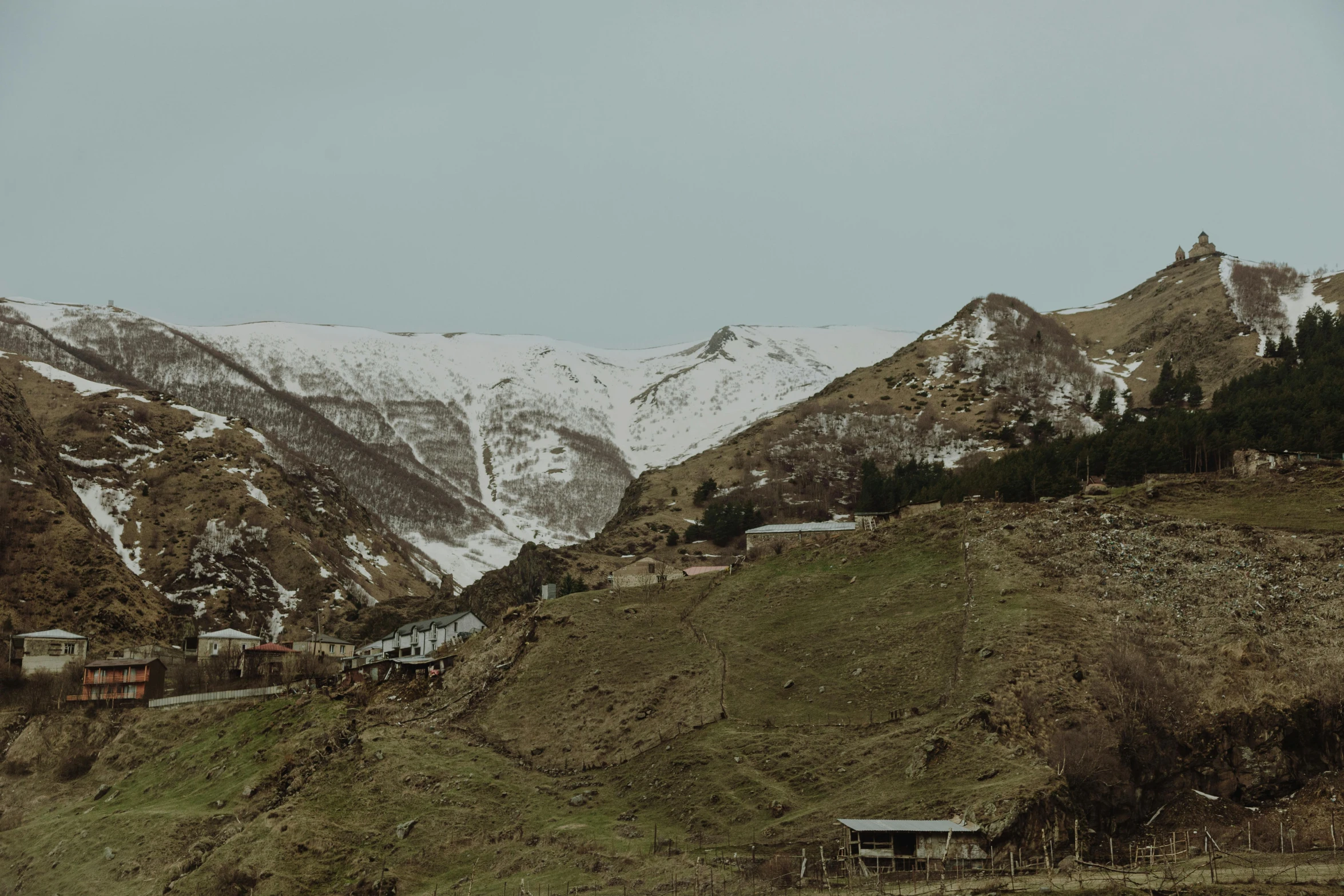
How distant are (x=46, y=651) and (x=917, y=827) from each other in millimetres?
75830

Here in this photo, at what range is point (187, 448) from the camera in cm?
14538

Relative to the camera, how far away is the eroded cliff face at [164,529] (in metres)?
103

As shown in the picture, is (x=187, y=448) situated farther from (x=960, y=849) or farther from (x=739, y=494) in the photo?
(x=960, y=849)

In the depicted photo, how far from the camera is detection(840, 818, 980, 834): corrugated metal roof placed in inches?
1416

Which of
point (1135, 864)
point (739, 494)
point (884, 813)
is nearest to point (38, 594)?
point (739, 494)

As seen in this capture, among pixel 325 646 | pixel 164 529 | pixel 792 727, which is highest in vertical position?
pixel 164 529

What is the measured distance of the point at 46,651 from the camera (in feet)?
287

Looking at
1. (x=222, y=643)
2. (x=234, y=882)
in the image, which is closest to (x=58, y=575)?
(x=222, y=643)

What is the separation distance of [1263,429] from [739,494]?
47.2 meters

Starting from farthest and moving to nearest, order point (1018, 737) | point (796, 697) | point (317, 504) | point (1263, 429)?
point (317, 504)
point (1263, 429)
point (796, 697)
point (1018, 737)

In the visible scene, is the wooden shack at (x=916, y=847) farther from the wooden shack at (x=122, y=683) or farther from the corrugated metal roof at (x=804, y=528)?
the wooden shack at (x=122, y=683)

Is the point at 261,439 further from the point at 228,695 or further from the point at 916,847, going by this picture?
the point at 916,847

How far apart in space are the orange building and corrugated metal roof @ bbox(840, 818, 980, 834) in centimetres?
6113

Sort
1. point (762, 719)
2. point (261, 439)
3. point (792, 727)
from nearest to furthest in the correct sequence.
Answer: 1. point (792, 727)
2. point (762, 719)
3. point (261, 439)
